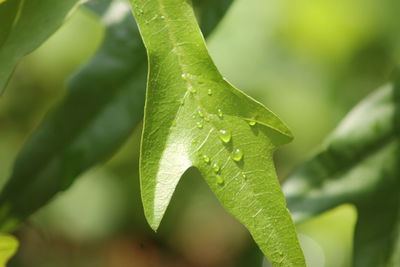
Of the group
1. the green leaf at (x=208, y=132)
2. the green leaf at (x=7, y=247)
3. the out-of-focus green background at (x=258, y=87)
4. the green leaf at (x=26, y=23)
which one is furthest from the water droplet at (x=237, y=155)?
the out-of-focus green background at (x=258, y=87)

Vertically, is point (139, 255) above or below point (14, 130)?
below

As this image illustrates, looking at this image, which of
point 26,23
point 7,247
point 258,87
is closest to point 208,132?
point 26,23

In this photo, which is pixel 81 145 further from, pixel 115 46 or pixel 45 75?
pixel 45 75

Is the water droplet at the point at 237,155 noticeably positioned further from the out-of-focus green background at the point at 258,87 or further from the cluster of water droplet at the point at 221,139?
the out-of-focus green background at the point at 258,87

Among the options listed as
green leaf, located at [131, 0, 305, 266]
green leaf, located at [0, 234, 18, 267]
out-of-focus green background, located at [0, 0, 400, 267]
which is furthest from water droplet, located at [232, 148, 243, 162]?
out-of-focus green background, located at [0, 0, 400, 267]

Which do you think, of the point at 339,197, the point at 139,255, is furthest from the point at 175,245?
the point at 339,197

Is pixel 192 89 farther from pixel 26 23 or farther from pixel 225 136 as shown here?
pixel 26 23
